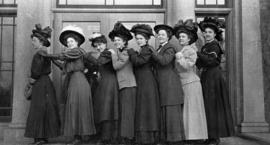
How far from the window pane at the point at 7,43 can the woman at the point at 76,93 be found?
1.72 meters

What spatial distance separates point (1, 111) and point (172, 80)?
3.46 m

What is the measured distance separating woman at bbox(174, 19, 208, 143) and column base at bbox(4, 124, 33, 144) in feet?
9.14

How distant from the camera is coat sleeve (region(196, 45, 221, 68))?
242 inches

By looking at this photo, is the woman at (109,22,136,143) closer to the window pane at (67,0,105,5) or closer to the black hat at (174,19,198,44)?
the black hat at (174,19,198,44)

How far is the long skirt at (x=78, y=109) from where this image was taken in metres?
6.10

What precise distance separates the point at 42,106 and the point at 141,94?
1576 mm

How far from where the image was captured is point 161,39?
621 centimetres

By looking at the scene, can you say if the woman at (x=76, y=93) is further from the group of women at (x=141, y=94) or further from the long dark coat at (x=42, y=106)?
the long dark coat at (x=42, y=106)

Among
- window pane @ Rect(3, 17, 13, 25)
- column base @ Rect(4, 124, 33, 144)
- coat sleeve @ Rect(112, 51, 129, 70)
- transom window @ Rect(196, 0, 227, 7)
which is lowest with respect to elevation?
column base @ Rect(4, 124, 33, 144)

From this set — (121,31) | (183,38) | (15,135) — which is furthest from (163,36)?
(15,135)

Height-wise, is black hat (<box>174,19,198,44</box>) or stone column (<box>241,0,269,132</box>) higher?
black hat (<box>174,19,198,44</box>)

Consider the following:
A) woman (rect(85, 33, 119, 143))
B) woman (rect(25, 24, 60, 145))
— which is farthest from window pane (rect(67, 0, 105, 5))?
woman (rect(85, 33, 119, 143))

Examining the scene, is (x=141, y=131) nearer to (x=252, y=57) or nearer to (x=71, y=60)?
(x=71, y=60)

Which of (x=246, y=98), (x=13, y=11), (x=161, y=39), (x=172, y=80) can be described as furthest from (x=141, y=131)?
(x=13, y=11)
